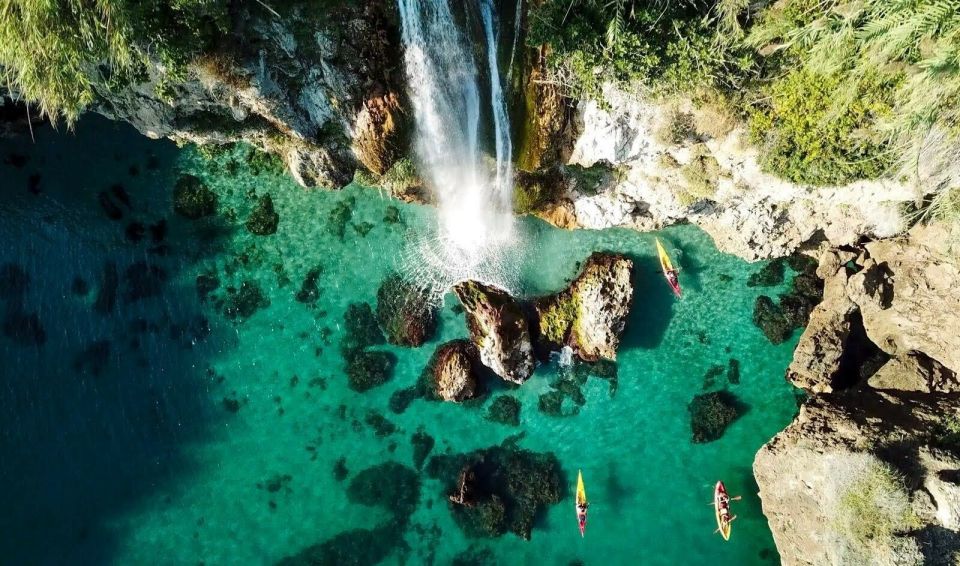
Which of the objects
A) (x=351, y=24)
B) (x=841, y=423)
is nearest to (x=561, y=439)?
(x=841, y=423)

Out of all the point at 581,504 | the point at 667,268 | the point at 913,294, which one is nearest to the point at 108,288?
the point at 581,504

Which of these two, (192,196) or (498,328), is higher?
(192,196)

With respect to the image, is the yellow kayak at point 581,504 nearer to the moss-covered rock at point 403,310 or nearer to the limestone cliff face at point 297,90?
the moss-covered rock at point 403,310

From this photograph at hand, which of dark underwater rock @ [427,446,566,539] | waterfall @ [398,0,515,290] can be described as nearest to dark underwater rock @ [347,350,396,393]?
waterfall @ [398,0,515,290]

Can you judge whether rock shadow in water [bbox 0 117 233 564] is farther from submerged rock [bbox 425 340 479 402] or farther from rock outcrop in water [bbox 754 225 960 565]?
rock outcrop in water [bbox 754 225 960 565]

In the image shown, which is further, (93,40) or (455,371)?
(455,371)

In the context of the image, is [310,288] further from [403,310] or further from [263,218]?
[403,310]

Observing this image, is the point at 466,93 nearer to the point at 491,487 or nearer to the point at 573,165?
the point at 573,165
